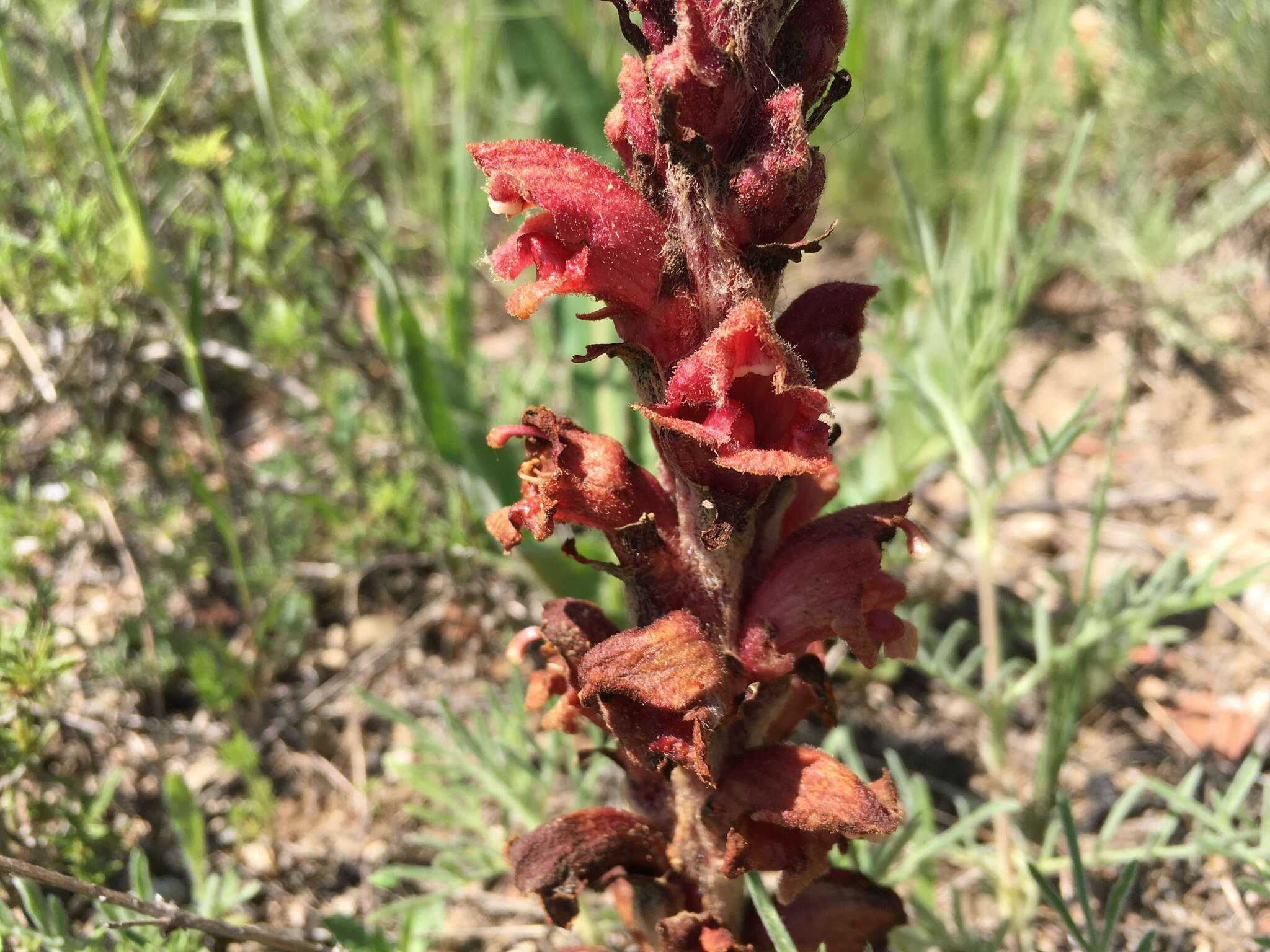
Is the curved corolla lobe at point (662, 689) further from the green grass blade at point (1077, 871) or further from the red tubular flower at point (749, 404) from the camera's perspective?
the green grass blade at point (1077, 871)

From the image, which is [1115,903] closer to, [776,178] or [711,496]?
[711,496]

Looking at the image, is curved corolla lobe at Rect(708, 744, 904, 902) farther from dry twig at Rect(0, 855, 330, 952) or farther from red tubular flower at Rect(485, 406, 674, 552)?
dry twig at Rect(0, 855, 330, 952)

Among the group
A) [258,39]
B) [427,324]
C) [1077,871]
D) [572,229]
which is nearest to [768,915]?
[1077,871]

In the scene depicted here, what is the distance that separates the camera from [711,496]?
57.0 inches

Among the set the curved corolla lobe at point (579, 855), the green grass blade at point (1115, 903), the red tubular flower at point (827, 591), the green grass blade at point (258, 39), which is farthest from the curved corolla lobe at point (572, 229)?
the green grass blade at point (258, 39)

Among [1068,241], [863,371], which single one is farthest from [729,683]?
[1068,241]

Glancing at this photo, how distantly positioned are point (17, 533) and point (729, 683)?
7.22ft

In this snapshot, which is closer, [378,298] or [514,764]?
[514,764]

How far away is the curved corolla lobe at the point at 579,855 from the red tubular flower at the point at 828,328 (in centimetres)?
82

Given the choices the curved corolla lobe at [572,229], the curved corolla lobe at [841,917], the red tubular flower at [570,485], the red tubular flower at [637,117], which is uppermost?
the red tubular flower at [637,117]

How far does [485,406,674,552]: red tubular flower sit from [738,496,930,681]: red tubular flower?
0.22 m

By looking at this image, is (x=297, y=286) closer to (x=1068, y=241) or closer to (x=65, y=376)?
(x=65, y=376)

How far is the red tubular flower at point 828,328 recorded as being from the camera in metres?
1.50

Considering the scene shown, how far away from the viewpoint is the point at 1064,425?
2.01 metres
